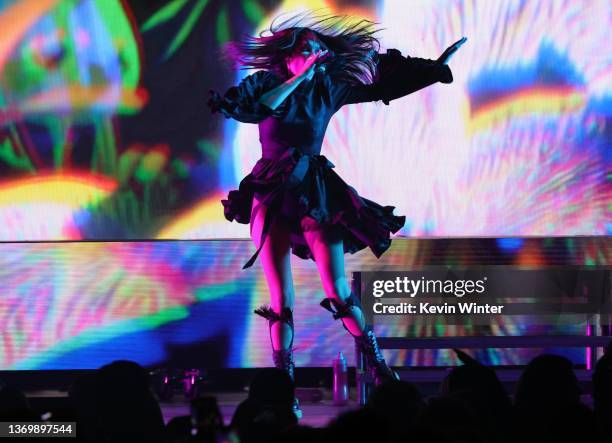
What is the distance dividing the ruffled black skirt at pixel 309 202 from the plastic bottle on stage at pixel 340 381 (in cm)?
90

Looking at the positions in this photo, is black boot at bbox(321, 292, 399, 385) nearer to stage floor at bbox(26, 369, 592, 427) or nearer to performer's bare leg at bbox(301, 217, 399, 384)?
performer's bare leg at bbox(301, 217, 399, 384)

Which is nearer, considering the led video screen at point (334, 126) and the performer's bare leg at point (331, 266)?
the performer's bare leg at point (331, 266)

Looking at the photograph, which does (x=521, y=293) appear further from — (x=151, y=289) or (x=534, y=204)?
(x=151, y=289)

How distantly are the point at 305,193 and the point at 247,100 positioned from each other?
1.67 ft

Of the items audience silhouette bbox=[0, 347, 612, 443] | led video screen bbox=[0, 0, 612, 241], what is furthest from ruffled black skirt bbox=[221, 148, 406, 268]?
audience silhouette bbox=[0, 347, 612, 443]

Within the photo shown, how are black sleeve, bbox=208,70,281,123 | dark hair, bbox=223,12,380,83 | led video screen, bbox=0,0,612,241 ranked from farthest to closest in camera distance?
1. led video screen, bbox=0,0,612,241
2. dark hair, bbox=223,12,380,83
3. black sleeve, bbox=208,70,281,123

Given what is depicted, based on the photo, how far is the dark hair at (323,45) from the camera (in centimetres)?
499

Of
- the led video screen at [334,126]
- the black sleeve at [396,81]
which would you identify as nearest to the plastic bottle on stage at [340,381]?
the led video screen at [334,126]

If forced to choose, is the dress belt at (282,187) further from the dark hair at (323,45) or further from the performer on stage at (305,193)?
the dark hair at (323,45)

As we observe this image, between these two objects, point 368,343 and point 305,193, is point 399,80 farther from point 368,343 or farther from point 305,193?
point 368,343

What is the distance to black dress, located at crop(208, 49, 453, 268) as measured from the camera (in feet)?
14.8

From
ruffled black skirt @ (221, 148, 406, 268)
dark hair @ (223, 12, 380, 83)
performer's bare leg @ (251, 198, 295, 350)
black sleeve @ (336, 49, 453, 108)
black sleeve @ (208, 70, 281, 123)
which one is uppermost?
dark hair @ (223, 12, 380, 83)

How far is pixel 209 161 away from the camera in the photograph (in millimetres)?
5773

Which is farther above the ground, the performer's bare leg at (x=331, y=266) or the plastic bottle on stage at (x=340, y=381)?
the performer's bare leg at (x=331, y=266)
